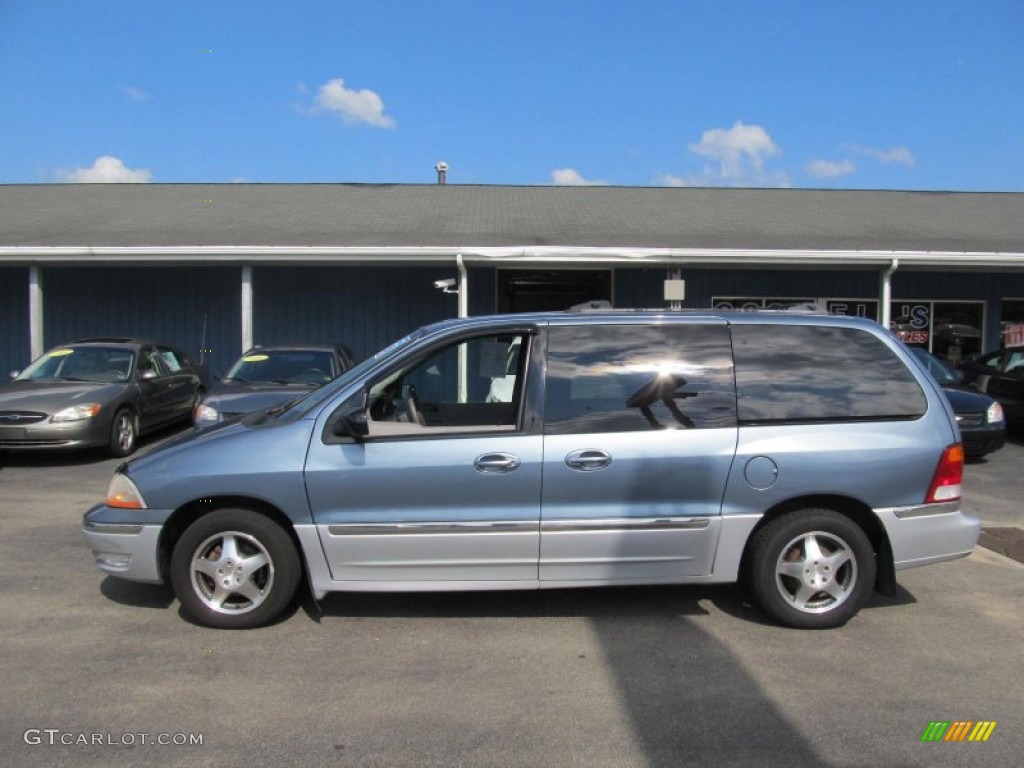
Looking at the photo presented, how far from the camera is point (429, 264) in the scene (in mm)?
Answer: 12172

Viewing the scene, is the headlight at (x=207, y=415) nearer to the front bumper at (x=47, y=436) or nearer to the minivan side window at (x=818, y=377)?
the front bumper at (x=47, y=436)

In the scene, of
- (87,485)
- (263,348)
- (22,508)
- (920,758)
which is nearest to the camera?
(920,758)

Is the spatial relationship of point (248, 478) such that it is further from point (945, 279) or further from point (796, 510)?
point (945, 279)

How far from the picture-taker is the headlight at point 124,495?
4.16 m

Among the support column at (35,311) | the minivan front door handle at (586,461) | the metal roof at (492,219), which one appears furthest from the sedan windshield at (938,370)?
the support column at (35,311)

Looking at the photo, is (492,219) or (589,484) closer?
(589,484)

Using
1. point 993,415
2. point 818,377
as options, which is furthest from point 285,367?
point 993,415

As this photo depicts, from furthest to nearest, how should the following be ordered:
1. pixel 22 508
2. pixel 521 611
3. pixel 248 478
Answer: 1. pixel 22 508
2. pixel 521 611
3. pixel 248 478

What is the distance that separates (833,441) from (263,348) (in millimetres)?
7149

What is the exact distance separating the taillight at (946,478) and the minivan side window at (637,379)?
3.77 feet

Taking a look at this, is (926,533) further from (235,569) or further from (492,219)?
(492,219)

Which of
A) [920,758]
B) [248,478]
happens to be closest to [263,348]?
[248,478]

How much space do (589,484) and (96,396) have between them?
24.3 ft

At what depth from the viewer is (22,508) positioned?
7.05m
